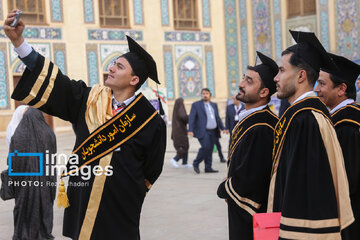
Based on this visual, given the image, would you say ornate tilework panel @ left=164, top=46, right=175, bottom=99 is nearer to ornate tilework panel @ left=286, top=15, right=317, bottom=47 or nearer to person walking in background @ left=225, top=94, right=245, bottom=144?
ornate tilework panel @ left=286, top=15, right=317, bottom=47

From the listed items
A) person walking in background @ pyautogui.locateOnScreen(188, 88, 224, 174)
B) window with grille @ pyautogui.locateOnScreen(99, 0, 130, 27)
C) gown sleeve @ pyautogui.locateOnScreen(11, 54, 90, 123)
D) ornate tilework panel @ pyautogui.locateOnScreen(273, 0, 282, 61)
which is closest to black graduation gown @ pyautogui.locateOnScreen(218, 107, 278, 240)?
gown sleeve @ pyautogui.locateOnScreen(11, 54, 90, 123)

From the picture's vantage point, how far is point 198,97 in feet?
70.5

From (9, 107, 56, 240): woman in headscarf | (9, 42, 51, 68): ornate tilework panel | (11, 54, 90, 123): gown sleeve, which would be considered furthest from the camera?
(9, 42, 51, 68): ornate tilework panel

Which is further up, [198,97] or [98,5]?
[98,5]

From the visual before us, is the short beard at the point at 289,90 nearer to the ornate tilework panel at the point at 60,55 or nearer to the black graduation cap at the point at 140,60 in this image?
the black graduation cap at the point at 140,60

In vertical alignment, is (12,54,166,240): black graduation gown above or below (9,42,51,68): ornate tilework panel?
below

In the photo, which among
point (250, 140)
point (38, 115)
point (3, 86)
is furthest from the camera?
point (3, 86)

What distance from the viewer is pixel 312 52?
295 centimetres

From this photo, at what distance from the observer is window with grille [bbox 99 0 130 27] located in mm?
19750

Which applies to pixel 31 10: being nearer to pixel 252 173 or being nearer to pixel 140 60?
pixel 140 60

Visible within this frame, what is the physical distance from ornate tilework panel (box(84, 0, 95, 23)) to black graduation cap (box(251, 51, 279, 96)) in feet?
53.9

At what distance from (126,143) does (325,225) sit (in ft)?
4.31

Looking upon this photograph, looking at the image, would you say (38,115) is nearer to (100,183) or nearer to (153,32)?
(100,183)

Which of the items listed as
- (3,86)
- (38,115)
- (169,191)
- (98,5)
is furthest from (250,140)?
(98,5)
